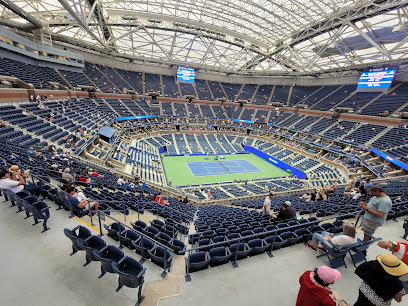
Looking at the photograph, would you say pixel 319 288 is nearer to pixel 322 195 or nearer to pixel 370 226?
pixel 370 226

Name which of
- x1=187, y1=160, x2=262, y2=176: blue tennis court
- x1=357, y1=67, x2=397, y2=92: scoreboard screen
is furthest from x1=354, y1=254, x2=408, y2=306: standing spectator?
x1=357, y1=67, x2=397, y2=92: scoreboard screen

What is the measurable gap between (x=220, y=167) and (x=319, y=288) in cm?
3219

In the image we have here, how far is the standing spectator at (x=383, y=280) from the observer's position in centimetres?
287

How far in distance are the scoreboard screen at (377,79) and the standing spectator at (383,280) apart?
1813 inches

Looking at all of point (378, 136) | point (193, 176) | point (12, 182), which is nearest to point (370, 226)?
point (12, 182)

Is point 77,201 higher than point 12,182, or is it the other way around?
point 12,182

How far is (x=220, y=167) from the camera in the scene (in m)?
35.1

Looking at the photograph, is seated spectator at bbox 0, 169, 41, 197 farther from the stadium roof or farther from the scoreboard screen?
the scoreboard screen

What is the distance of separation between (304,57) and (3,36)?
5158 cm

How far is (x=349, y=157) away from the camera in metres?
30.9

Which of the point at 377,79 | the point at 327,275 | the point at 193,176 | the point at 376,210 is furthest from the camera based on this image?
the point at 377,79

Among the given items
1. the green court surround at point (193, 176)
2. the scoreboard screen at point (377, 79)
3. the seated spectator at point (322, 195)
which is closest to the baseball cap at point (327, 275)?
the seated spectator at point (322, 195)

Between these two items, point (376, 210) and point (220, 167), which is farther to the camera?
point (220, 167)

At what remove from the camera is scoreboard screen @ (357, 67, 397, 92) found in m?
34.0
